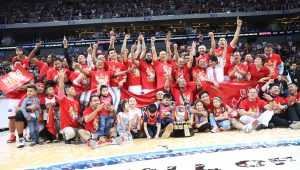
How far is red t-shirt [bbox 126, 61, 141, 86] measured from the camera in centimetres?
840

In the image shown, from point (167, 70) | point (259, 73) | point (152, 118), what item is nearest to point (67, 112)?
point (152, 118)

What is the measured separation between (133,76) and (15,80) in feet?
7.14

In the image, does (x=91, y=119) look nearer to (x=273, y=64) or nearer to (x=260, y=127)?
(x=260, y=127)

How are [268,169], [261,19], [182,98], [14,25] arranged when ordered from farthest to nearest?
[261,19], [14,25], [182,98], [268,169]

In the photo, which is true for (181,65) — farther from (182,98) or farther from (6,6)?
(6,6)

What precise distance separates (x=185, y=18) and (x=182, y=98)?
2461 centimetres

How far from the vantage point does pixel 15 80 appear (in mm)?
8211

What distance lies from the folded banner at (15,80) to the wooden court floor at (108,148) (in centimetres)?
101

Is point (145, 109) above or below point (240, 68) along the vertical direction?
below

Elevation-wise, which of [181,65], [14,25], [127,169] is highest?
[14,25]

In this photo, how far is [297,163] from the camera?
18.3ft

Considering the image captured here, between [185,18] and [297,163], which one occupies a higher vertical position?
[185,18]

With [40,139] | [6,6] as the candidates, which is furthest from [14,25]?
[40,139]

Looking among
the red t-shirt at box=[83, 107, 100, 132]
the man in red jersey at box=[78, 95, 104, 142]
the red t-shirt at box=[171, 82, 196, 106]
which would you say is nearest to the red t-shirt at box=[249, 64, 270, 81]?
the red t-shirt at box=[171, 82, 196, 106]
